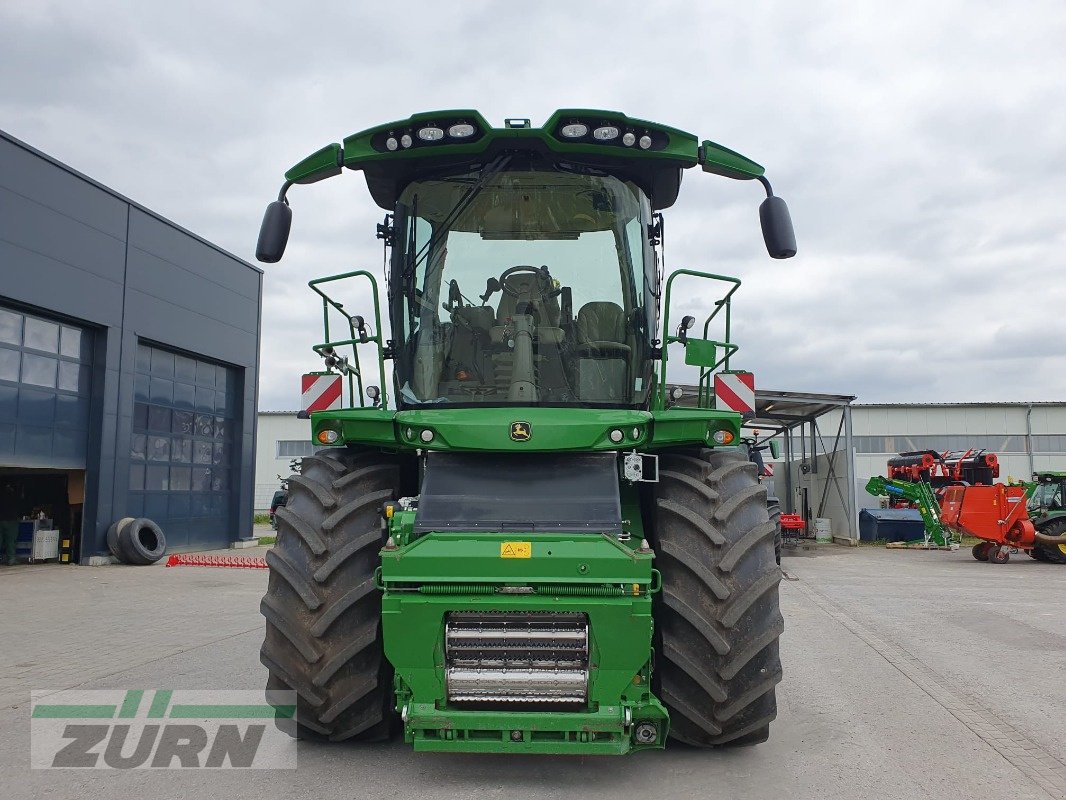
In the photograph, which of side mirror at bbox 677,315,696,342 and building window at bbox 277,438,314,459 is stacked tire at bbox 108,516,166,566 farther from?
building window at bbox 277,438,314,459

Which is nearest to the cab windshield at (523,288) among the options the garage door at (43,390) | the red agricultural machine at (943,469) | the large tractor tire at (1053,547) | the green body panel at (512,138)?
the green body panel at (512,138)

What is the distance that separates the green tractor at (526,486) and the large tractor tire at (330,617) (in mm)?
12

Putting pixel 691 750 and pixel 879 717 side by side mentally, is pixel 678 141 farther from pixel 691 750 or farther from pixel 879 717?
pixel 879 717

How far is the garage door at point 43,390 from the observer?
15.1 m

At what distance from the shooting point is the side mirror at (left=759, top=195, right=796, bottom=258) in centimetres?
459

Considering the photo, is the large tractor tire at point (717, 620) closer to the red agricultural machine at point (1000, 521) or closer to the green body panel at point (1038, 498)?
the red agricultural machine at point (1000, 521)

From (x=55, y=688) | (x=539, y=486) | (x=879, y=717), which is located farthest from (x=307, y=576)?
(x=879, y=717)

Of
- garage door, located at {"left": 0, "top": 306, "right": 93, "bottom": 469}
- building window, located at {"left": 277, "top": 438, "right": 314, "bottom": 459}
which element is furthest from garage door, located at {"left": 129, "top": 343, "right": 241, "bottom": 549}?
building window, located at {"left": 277, "top": 438, "right": 314, "bottom": 459}

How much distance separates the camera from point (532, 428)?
4.03 m

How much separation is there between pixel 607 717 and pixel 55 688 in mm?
4399

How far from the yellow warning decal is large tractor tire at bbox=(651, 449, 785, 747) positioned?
0.68 m

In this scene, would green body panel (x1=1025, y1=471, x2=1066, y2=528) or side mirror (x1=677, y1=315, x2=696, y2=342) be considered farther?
green body panel (x1=1025, y1=471, x2=1066, y2=528)

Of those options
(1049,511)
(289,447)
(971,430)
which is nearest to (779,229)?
(1049,511)

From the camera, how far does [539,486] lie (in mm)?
4062
